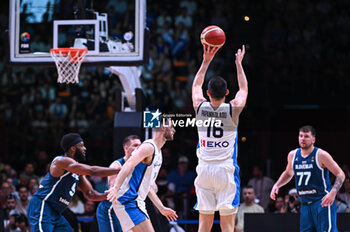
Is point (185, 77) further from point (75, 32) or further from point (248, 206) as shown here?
point (75, 32)

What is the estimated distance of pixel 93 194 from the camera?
7.64 m

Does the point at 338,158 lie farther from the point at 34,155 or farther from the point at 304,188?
the point at 34,155

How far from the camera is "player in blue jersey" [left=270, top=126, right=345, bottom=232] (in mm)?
7902

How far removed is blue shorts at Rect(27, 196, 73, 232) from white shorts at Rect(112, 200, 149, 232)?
0.75 m

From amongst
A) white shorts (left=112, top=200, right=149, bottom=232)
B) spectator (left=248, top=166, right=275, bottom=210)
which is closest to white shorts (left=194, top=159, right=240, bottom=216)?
white shorts (left=112, top=200, right=149, bottom=232)

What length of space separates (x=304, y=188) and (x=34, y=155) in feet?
25.6

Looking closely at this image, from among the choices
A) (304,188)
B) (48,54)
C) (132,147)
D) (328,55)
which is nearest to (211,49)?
(132,147)

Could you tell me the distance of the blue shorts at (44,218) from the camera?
7105mm

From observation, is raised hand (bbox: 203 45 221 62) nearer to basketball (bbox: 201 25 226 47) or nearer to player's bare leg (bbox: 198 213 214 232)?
basketball (bbox: 201 25 226 47)

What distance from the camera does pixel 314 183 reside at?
807cm

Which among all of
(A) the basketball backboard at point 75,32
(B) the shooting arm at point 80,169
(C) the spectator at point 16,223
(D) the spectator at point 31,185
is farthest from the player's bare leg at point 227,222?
(D) the spectator at point 31,185

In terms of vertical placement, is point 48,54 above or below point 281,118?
above

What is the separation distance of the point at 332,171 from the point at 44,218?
3683mm

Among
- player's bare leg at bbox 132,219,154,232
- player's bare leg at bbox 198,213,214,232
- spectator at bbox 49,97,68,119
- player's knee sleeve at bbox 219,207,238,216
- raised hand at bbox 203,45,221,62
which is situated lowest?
player's bare leg at bbox 132,219,154,232
